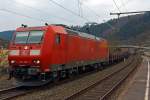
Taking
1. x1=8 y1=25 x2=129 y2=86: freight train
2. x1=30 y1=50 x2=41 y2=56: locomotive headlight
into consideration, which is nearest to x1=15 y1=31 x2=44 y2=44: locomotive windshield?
x1=8 y1=25 x2=129 y2=86: freight train

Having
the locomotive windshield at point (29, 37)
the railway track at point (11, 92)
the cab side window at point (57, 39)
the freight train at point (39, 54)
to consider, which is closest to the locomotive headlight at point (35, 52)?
the freight train at point (39, 54)

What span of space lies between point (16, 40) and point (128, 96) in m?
6.93

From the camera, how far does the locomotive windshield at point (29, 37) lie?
62.5 feet

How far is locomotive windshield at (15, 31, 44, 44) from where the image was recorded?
62.5 feet

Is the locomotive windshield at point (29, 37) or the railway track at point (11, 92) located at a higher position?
the locomotive windshield at point (29, 37)

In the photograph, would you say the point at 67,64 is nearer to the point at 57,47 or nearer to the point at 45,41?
the point at 57,47

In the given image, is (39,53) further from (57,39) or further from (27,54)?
(57,39)

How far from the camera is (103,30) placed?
7628 inches

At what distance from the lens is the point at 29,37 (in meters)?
19.4

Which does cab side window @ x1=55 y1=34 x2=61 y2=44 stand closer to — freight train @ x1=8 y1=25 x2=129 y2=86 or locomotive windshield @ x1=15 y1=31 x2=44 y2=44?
freight train @ x1=8 y1=25 x2=129 y2=86

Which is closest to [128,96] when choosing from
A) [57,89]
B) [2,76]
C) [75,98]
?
[75,98]

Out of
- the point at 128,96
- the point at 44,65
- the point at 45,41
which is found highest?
the point at 45,41

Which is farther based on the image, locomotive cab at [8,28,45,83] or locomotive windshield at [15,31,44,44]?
locomotive windshield at [15,31,44,44]

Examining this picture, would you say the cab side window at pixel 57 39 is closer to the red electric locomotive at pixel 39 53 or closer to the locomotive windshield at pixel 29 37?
the red electric locomotive at pixel 39 53
